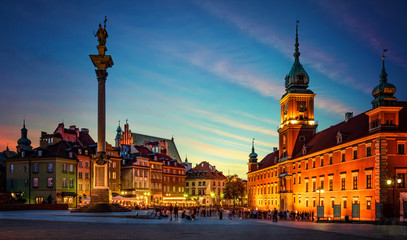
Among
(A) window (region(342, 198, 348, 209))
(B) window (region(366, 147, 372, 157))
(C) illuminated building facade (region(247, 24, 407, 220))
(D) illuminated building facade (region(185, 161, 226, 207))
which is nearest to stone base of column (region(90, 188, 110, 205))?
(C) illuminated building facade (region(247, 24, 407, 220))

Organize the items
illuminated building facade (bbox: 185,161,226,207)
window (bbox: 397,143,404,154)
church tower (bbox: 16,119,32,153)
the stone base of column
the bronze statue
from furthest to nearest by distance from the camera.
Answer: illuminated building facade (bbox: 185,161,226,207) → church tower (bbox: 16,119,32,153) → window (bbox: 397,143,404,154) → the bronze statue → the stone base of column

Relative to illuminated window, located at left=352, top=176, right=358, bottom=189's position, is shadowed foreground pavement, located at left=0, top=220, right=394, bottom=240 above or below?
below

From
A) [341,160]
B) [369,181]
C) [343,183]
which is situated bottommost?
[343,183]

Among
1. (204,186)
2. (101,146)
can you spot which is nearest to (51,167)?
(101,146)

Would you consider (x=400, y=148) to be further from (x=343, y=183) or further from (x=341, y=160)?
(x=343, y=183)

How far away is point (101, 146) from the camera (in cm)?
4512

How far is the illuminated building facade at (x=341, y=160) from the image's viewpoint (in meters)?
47.8

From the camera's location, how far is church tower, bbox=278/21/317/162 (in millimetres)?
83812

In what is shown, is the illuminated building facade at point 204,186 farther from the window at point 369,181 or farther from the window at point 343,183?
the window at point 369,181

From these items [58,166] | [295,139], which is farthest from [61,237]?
[295,139]

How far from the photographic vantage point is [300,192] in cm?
7531

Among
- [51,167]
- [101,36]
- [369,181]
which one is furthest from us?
[51,167]

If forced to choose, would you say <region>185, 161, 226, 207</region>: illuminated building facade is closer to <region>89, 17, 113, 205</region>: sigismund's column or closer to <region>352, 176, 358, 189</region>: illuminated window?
<region>352, 176, 358, 189</region>: illuminated window

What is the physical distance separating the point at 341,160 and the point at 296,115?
26.7 metres
